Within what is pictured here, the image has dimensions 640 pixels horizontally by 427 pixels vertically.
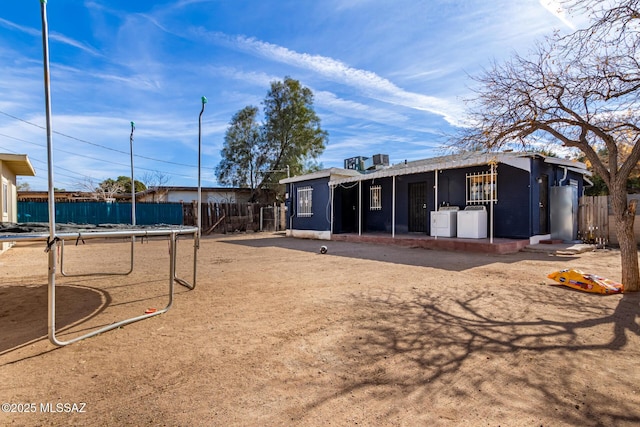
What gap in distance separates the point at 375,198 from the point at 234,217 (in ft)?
28.8

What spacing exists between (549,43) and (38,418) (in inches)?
267

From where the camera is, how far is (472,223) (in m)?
9.44

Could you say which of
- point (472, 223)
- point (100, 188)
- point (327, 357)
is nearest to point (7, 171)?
point (327, 357)

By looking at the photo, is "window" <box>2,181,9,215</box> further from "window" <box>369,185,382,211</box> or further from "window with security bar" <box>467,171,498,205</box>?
"window with security bar" <box>467,171,498,205</box>

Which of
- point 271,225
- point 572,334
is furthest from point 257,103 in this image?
point 572,334

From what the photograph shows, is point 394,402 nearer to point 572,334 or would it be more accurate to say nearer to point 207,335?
point 207,335

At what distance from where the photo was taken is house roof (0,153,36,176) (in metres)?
9.08

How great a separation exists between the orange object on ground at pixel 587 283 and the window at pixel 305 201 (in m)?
10.6

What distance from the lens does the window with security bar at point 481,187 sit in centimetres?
980

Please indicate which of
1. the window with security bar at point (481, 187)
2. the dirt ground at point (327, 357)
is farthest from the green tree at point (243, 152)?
the dirt ground at point (327, 357)

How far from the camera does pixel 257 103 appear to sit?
25.1m

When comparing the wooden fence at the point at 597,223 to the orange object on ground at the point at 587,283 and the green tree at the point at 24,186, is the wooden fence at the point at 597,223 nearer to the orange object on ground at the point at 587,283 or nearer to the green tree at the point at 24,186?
the orange object on ground at the point at 587,283

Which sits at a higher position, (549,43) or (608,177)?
(549,43)

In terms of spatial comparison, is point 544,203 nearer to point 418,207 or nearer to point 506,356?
point 418,207
